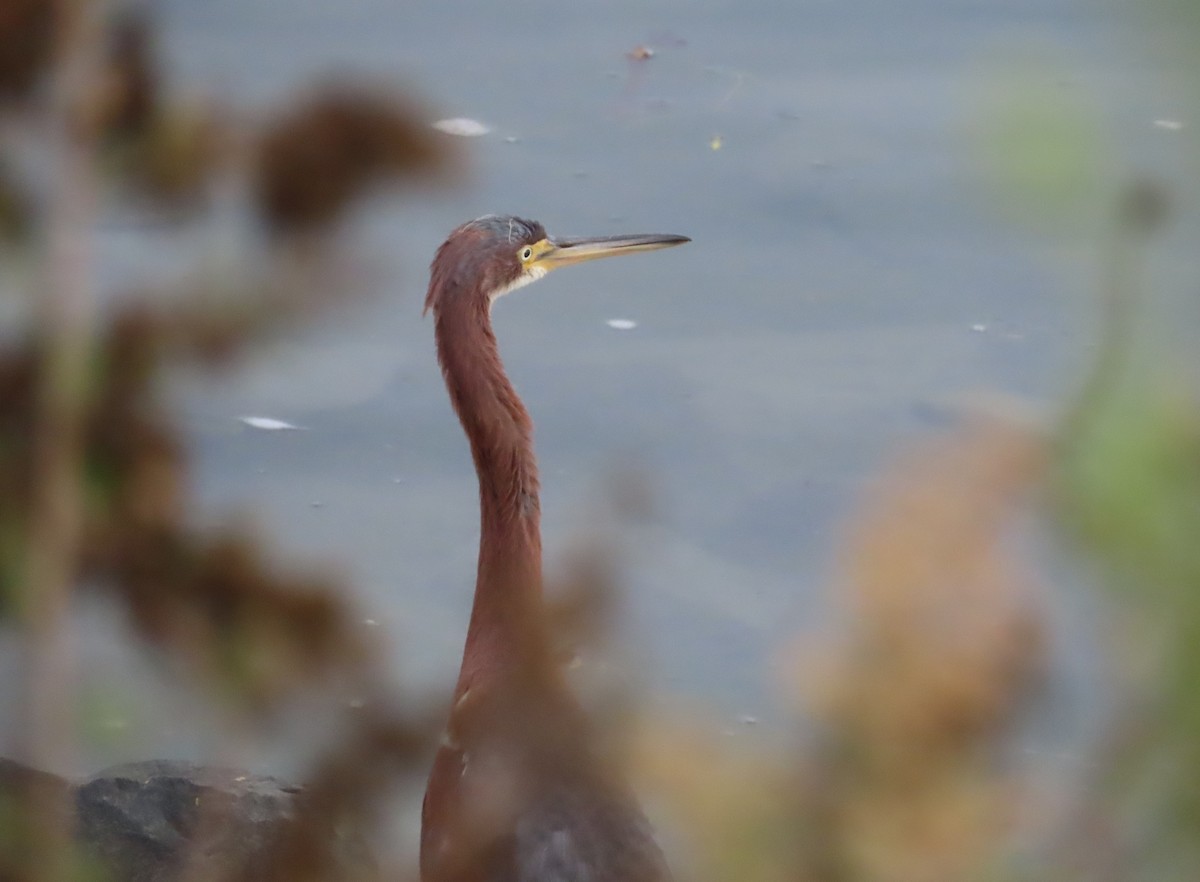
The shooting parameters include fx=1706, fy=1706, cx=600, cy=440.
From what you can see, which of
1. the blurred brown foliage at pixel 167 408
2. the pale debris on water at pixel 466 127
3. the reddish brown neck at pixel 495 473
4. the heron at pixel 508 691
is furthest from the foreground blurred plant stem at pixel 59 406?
the pale debris on water at pixel 466 127

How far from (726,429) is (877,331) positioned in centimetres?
41

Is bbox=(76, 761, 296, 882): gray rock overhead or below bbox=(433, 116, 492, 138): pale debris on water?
below

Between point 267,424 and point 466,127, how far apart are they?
86 centimetres

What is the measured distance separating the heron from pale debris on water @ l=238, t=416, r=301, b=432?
0.99 meters

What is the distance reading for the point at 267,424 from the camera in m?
3.34

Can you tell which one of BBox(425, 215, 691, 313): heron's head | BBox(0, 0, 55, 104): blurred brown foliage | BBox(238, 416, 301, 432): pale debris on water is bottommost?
BBox(238, 416, 301, 432): pale debris on water

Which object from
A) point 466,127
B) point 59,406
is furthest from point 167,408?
point 466,127

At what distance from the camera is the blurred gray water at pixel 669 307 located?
3072 mm

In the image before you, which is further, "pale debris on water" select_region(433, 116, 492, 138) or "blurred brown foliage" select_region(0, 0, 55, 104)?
"pale debris on water" select_region(433, 116, 492, 138)

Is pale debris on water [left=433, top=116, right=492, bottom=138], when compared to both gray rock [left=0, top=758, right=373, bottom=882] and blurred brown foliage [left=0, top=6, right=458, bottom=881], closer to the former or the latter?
gray rock [left=0, top=758, right=373, bottom=882]

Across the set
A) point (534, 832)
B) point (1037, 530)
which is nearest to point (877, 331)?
point (534, 832)

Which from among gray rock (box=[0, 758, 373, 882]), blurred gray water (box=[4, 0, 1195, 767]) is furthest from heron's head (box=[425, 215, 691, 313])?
gray rock (box=[0, 758, 373, 882])

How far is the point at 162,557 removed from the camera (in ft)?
3.36

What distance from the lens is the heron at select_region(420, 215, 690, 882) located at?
0.70 metres
